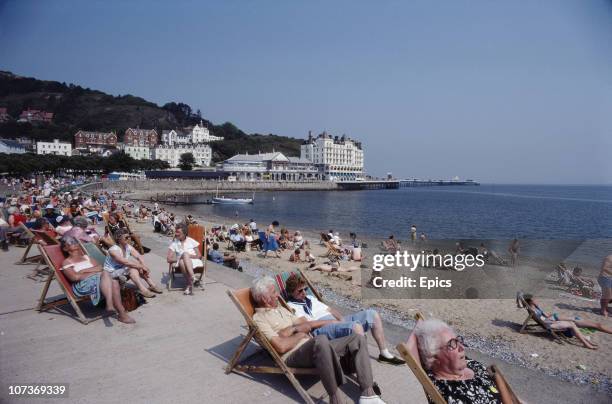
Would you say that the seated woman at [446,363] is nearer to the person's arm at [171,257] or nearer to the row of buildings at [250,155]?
the person's arm at [171,257]

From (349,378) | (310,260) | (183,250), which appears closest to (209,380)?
(349,378)

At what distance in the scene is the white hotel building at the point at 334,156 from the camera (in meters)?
129

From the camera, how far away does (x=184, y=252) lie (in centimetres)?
542

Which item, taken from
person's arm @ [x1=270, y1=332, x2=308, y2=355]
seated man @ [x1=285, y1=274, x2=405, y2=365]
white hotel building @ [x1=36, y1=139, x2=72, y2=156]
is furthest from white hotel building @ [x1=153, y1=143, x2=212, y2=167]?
person's arm @ [x1=270, y1=332, x2=308, y2=355]

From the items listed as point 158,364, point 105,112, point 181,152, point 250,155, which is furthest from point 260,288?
point 105,112

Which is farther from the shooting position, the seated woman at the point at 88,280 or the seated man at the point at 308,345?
the seated woman at the point at 88,280

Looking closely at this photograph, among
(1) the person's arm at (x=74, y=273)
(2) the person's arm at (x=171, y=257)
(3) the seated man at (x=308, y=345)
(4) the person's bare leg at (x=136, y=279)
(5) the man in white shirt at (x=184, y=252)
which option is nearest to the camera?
(3) the seated man at (x=308, y=345)

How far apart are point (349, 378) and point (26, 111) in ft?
675

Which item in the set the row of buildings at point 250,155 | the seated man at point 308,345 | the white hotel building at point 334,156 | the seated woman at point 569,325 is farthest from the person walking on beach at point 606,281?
the white hotel building at point 334,156

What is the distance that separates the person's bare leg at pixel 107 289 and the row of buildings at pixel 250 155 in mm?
100338

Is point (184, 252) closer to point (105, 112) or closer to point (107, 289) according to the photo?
point (107, 289)

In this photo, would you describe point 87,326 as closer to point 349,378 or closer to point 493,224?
point 349,378

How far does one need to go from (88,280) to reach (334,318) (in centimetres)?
288

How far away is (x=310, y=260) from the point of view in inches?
488
